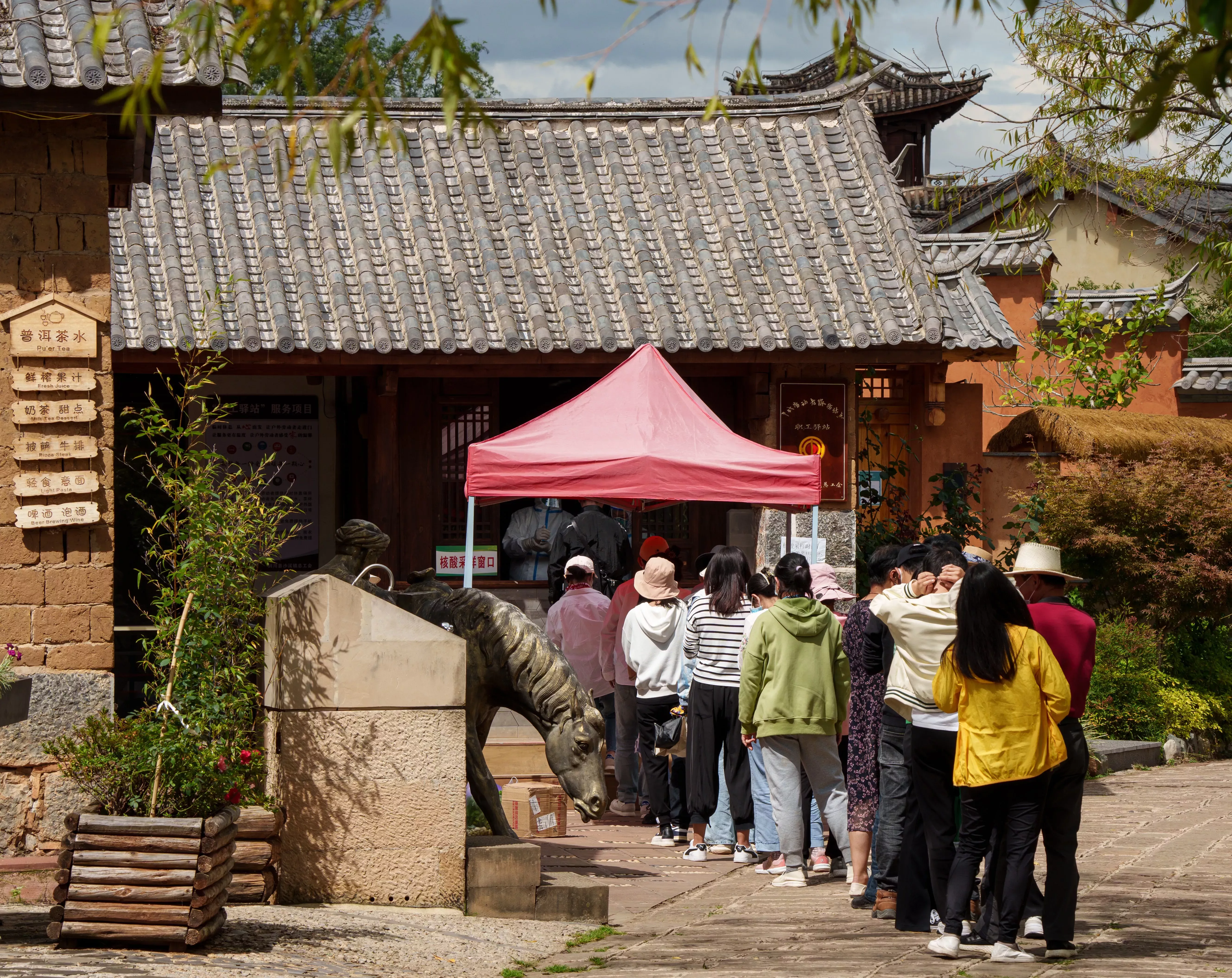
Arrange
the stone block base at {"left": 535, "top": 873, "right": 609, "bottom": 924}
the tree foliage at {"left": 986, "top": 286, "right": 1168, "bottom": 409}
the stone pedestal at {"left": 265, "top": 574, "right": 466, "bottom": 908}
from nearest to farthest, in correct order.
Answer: the stone pedestal at {"left": 265, "top": 574, "right": 466, "bottom": 908} → the stone block base at {"left": 535, "top": 873, "right": 609, "bottom": 924} → the tree foliage at {"left": 986, "top": 286, "right": 1168, "bottom": 409}

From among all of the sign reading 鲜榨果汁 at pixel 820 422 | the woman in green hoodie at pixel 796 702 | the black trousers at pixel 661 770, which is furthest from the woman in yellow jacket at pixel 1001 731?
the sign reading 鲜榨果汁 at pixel 820 422

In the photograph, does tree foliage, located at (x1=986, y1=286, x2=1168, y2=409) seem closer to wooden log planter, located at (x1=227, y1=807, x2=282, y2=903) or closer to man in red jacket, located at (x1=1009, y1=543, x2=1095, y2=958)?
man in red jacket, located at (x1=1009, y1=543, x2=1095, y2=958)

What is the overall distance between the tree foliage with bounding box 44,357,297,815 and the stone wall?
0.85 metres

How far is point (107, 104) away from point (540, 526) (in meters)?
6.79

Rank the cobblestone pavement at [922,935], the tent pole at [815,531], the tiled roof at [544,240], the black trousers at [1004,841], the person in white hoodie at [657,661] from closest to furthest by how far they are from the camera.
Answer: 1. the cobblestone pavement at [922,935]
2. the black trousers at [1004,841]
3. the person in white hoodie at [657,661]
4. the tent pole at [815,531]
5. the tiled roof at [544,240]

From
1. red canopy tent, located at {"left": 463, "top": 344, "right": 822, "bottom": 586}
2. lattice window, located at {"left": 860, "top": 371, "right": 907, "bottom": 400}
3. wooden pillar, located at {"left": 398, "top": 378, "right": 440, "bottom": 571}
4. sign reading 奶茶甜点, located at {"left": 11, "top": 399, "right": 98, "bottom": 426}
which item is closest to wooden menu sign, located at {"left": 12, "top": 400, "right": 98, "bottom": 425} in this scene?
sign reading 奶茶甜点, located at {"left": 11, "top": 399, "right": 98, "bottom": 426}

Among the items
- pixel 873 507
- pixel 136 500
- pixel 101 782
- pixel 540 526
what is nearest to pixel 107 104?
pixel 136 500

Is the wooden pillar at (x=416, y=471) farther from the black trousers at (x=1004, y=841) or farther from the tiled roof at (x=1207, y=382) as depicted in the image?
the tiled roof at (x=1207, y=382)

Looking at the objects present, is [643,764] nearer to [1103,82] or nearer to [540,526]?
[540,526]

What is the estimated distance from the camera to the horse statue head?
Answer: 7.89 metres

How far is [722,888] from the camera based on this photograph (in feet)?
28.7

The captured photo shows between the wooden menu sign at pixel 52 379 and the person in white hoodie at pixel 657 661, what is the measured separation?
3.86 m

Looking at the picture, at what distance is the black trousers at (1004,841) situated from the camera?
6.69m

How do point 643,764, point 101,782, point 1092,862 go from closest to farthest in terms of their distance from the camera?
point 101,782, point 1092,862, point 643,764
